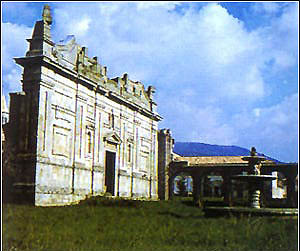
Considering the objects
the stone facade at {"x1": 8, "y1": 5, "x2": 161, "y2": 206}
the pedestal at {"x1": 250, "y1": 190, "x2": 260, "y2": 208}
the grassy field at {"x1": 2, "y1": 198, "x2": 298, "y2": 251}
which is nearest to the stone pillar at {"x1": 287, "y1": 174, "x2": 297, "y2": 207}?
the stone facade at {"x1": 8, "y1": 5, "x2": 161, "y2": 206}

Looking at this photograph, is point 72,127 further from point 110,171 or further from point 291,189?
point 291,189

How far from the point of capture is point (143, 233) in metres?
9.46

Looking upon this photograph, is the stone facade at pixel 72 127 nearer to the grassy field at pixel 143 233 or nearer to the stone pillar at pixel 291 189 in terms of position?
the grassy field at pixel 143 233

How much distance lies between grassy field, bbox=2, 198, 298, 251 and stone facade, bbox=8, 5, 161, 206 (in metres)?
3.61

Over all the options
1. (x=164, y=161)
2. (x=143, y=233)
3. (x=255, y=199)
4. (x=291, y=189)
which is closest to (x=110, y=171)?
(x=164, y=161)

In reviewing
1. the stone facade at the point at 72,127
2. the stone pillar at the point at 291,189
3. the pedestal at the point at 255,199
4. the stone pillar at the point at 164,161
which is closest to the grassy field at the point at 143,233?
the pedestal at the point at 255,199

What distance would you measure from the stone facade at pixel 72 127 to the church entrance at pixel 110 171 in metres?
0.05

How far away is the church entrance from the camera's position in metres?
21.5

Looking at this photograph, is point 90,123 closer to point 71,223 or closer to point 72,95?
point 72,95

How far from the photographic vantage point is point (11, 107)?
599 inches

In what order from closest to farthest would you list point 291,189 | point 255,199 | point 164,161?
1. point 255,199
2. point 291,189
3. point 164,161

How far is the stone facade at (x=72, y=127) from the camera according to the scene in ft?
49.4

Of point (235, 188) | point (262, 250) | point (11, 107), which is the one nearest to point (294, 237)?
point (262, 250)

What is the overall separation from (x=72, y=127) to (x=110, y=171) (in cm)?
477
